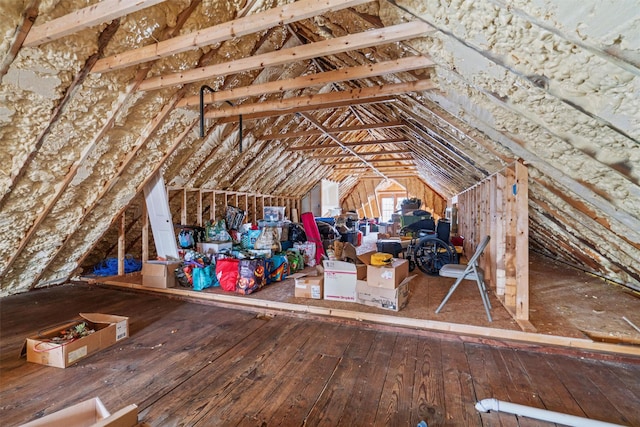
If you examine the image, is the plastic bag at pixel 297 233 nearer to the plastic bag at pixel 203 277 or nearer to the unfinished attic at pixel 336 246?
the unfinished attic at pixel 336 246

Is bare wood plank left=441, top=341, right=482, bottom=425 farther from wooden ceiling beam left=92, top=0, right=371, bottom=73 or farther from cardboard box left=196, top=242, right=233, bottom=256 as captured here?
cardboard box left=196, top=242, right=233, bottom=256

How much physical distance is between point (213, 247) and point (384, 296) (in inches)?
114

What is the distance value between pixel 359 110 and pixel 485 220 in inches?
165

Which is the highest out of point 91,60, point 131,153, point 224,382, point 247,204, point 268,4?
point 268,4

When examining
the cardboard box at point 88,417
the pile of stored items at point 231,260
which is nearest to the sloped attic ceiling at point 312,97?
the pile of stored items at point 231,260

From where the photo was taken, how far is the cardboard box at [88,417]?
1117mm

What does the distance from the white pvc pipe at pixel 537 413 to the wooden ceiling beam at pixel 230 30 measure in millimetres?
2448

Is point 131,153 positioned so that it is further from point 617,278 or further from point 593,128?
point 617,278

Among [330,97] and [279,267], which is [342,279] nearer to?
[279,267]

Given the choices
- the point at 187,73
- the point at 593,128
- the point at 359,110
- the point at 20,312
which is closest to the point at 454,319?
the point at 593,128

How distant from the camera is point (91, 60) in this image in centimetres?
251

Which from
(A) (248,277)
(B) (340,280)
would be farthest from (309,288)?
(A) (248,277)

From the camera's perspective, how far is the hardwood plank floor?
175cm

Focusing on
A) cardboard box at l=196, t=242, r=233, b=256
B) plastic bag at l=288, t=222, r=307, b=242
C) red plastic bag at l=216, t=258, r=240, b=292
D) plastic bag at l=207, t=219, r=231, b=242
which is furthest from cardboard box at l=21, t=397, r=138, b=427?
plastic bag at l=288, t=222, r=307, b=242
